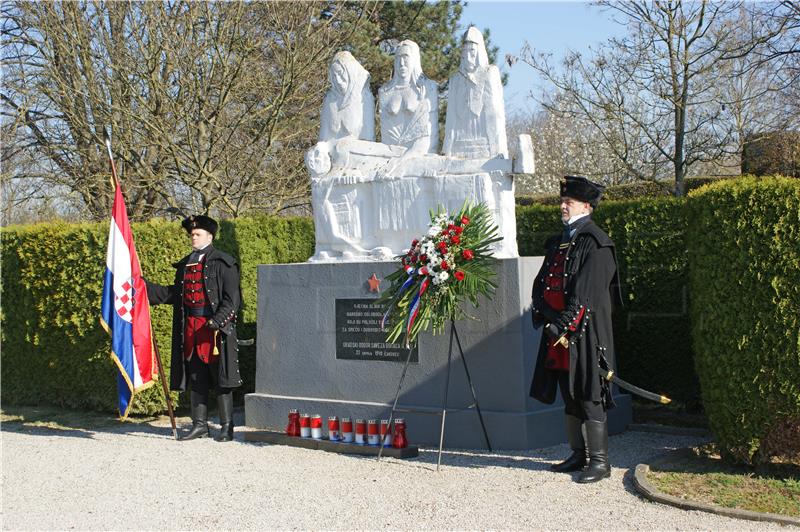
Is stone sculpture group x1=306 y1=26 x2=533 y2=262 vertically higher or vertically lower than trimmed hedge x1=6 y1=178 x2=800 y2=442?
higher

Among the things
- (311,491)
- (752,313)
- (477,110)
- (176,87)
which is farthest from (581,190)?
(176,87)

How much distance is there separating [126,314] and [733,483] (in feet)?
16.6

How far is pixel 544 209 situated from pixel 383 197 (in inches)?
82.1

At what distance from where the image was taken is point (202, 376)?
785 cm

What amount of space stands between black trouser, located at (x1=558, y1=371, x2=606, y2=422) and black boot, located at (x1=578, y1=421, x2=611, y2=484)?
0.15 ft

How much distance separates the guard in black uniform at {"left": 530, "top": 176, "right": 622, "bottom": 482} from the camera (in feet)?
19.0

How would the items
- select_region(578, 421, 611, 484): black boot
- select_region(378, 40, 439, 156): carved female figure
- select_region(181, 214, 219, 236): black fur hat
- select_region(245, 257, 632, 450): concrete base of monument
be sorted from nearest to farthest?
select_region(578, 421, 611, 484): black boot
select_region(245, 257, 632, 450): concrete base of monument
select_region(181, 214, 219, 236): black fur hat
select_region(378, 40, 439, 156): carved female figure

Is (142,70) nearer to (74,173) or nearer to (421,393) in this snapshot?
(74,173)

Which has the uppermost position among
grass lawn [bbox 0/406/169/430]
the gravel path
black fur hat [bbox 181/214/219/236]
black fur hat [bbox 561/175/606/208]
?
black fur hat [bbox 561/175/606/208]

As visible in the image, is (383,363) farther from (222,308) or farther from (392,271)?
(222,308)

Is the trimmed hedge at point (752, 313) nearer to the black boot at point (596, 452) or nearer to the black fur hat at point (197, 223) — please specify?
the black boot at point (596, 452)

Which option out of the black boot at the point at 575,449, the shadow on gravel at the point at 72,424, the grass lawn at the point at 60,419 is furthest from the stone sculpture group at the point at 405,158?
the grass lawn at the point at 60,419

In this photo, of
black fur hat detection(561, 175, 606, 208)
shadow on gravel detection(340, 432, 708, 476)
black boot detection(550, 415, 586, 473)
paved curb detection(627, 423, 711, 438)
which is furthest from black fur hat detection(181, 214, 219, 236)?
paved curb detection(627, 423, 711, 438)

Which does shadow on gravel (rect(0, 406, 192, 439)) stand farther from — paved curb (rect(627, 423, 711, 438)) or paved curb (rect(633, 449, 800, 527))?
paved curb (rect(633, 449, 800, 527))
